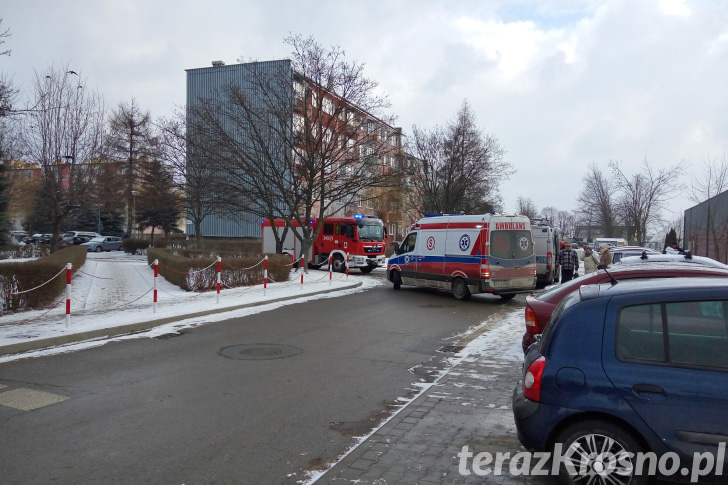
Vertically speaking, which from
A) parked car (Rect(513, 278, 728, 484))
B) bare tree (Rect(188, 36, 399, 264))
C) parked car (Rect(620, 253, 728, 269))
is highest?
bare tree (Rect(188, 36, 399, 264))

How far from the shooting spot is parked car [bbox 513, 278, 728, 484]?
3.54 m

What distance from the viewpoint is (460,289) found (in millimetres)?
17125

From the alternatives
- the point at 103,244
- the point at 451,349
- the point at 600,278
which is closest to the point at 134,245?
the point at 103,244

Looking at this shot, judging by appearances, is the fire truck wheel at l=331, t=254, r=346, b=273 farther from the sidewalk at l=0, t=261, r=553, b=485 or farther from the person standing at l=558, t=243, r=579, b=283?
the sidewalk at l=0, t=261, r=553, b=485

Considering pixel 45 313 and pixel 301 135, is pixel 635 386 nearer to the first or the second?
pixel 45 313

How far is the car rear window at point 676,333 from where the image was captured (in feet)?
12.0

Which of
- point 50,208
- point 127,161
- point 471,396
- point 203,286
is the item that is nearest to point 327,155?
point 203,286

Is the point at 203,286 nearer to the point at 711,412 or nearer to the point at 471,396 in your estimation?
the point at 471,396

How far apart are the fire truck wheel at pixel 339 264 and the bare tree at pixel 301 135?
2860mm

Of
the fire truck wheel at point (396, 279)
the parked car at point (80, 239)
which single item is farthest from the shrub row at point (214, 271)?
the parked car at point (80, 239)

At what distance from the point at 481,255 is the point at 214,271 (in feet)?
27.1

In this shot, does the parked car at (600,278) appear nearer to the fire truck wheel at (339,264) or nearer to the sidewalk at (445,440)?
the sidewalk at (445,440)

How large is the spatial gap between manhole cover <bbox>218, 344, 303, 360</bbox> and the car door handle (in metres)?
5.92

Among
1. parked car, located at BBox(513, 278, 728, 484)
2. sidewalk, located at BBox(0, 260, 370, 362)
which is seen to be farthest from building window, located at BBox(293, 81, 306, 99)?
parked car, located at BBox(513, 278, 728, 484)
